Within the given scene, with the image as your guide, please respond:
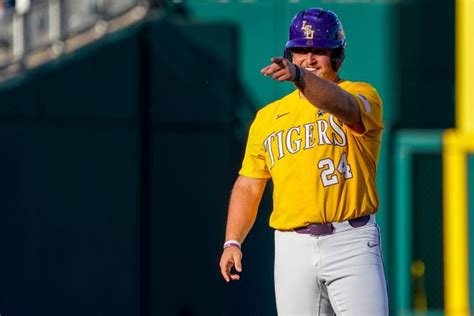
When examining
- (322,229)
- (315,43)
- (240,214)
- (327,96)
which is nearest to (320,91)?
(327,96)

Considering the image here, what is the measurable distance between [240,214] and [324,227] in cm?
44

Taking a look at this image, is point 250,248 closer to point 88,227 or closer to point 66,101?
point 88,227

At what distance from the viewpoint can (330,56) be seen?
4.48 m

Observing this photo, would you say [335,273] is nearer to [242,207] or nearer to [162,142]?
[242,207]

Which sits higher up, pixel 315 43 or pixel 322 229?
pixel 315 43

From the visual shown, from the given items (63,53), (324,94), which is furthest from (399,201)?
(63,53)

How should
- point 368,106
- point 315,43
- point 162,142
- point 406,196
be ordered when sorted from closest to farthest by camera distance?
point 368,106
point 315,43
point 406,196
point 162,142

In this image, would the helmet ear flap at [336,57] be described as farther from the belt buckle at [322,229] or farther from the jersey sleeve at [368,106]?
the belt buckle at [322,229]

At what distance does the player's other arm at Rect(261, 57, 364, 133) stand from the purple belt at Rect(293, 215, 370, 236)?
396 mm

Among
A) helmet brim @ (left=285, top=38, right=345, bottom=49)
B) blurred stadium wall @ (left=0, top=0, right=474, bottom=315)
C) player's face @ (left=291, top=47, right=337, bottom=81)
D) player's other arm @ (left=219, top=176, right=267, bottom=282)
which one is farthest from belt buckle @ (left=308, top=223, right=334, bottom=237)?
blurred stadium wall @ (left=0, top=0, right=474, bottom=315)

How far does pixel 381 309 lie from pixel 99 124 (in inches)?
95.8

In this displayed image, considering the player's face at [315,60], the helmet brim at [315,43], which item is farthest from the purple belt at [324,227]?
the helmet brim at [315,43]

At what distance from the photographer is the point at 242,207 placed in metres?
4.64

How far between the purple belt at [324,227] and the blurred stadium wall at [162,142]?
71.9 inches
